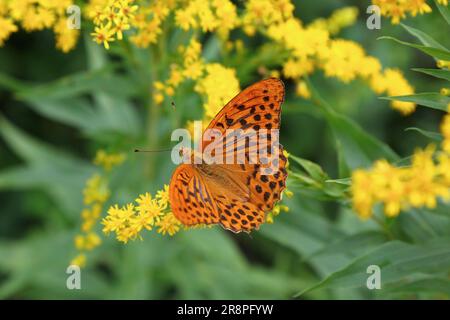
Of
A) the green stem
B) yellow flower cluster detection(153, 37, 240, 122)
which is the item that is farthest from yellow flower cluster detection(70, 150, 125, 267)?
yellow flower cluster detection(153, 37, 240, 122)

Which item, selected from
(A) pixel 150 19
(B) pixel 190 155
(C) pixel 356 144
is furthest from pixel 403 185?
(A) pixel 150 19

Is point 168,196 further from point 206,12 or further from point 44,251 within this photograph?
point 44,251

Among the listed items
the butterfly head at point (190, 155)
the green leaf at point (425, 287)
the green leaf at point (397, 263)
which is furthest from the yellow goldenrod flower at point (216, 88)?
the green leaf at point (425, 287)

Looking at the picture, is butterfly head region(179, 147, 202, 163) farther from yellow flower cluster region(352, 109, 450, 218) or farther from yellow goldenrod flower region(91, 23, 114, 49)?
yellow flower cluster region(352, 109, 450, 218)

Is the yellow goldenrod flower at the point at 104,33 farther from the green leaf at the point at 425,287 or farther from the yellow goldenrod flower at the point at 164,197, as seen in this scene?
the green leaf at the point at 425,287

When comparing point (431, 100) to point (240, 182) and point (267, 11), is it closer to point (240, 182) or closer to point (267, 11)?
point (240, 182)

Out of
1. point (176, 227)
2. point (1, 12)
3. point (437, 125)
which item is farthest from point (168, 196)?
point (437, 125)
